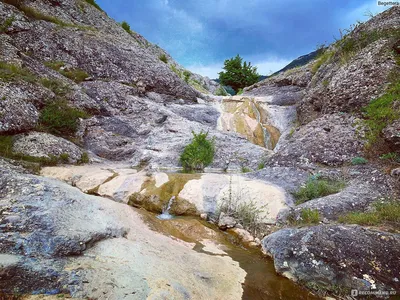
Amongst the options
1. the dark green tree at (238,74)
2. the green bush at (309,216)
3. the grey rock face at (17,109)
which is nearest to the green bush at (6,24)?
the grey rock face at (17,109)

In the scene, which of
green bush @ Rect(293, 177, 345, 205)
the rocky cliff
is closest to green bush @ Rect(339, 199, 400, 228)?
the rocky cliff

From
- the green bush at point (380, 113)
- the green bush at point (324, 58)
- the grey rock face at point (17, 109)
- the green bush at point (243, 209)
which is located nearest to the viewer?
the green bush at point (243, 209)

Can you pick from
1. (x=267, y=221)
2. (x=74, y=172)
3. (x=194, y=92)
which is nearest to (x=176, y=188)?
(x=267, y=221)

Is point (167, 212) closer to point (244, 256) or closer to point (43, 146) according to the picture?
point (244, 256)

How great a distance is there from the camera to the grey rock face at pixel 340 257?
14.7 feet

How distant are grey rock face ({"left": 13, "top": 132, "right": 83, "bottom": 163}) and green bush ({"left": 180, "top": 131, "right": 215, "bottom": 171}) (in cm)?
446

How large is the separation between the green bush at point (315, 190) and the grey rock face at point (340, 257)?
241 cm

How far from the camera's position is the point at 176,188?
867 cm

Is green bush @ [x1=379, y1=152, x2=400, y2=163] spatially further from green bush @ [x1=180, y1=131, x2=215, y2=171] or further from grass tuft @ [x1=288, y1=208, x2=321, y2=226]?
green bush @ [x1=180, y1=131, x2=215, y2=171]

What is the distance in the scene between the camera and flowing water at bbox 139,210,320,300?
454 centimetres

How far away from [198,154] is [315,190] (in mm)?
5859

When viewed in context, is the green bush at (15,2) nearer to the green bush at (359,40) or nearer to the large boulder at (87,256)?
the large boulder at (87,256)

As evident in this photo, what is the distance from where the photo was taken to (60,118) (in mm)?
12562

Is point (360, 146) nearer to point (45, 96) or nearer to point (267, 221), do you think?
point (267, 221)
